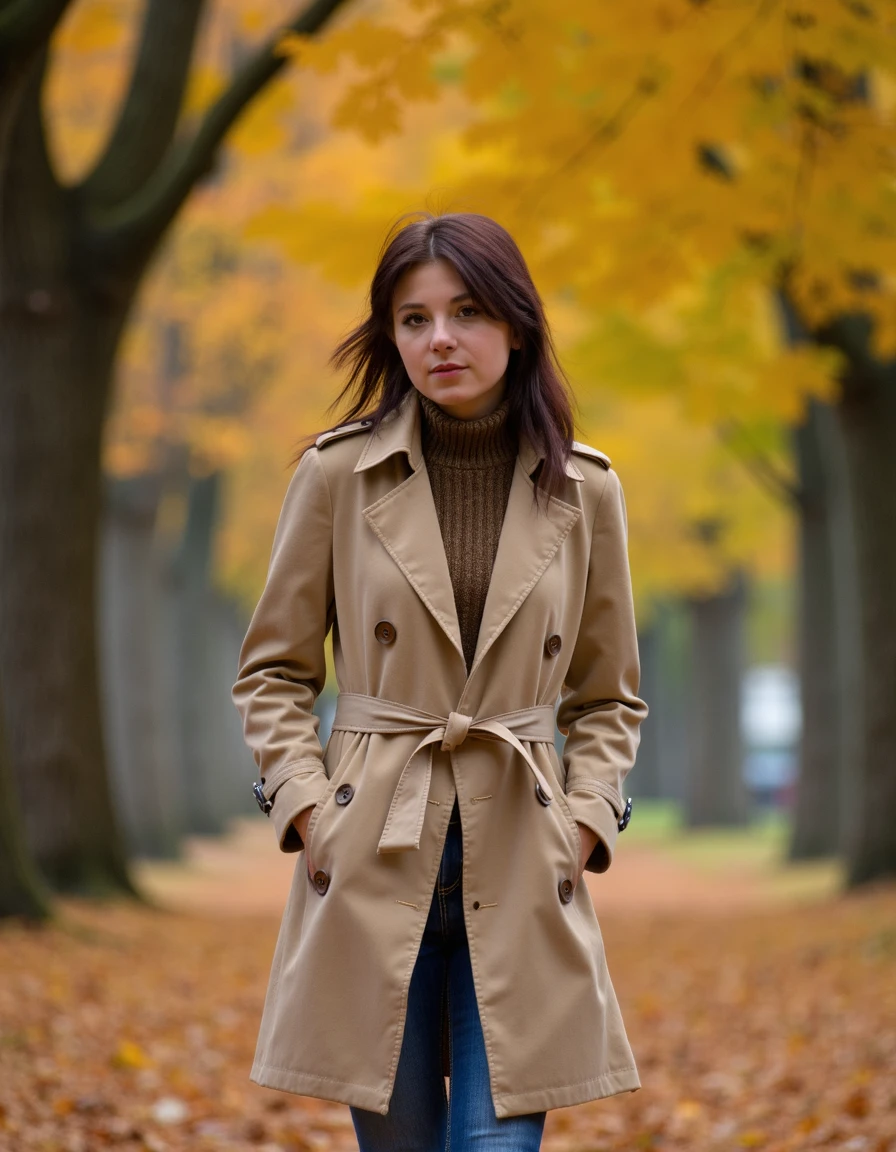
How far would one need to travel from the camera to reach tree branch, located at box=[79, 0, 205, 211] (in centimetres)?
978

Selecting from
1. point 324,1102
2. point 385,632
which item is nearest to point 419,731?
point 385,632

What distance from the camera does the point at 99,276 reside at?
9.57 metres

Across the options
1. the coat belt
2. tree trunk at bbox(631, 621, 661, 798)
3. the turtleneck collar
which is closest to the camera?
the coat belt

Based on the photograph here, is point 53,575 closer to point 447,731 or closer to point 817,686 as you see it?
point 447,731

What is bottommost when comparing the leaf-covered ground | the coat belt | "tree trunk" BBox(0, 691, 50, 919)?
the leaf-covered ground

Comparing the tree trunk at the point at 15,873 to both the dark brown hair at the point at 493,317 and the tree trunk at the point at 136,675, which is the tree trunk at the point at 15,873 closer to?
the dark brown hair at the point at 493,317

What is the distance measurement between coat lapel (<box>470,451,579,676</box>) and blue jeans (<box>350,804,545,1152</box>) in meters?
0.36

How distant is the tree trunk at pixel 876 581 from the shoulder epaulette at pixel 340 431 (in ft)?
28.1

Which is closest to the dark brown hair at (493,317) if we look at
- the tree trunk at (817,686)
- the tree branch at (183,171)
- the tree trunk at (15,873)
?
the tree trunk at (15,873)

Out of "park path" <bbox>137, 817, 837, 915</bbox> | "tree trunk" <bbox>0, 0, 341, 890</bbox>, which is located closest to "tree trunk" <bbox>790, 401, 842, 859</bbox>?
"park path" <bbox>137, 817, 837, 915</bbox>

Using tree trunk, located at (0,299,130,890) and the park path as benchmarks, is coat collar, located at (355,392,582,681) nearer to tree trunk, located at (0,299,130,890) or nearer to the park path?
tree trunk, located at (0,299,130,890)

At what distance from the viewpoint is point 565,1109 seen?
6.28 meters

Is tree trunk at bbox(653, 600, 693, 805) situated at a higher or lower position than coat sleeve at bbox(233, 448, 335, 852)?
lower

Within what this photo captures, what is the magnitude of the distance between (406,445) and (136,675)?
620 inches
